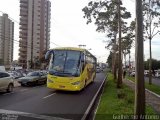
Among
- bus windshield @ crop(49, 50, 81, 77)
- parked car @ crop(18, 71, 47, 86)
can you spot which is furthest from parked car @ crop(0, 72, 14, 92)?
parked car @ crop(18, 71, 47, 86)

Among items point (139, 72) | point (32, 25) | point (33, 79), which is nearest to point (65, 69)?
point (33, 79)

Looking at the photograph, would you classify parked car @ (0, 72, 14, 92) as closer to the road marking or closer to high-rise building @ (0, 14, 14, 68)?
the road marking

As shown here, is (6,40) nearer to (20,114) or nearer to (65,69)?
(65,69)

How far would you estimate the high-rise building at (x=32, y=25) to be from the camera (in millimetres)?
107500

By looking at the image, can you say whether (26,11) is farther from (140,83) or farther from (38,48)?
(140,83)

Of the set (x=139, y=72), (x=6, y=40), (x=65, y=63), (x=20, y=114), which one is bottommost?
(x=20, y=114)

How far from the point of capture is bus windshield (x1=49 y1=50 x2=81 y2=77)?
69.3 feet

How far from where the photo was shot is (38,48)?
116 metres

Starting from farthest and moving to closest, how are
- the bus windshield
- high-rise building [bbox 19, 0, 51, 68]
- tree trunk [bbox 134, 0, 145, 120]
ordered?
high-rise building [bbox 19, 0, 51, 68] < the bus windshield < tree trunk [bbox 134, 0, 145, 120]

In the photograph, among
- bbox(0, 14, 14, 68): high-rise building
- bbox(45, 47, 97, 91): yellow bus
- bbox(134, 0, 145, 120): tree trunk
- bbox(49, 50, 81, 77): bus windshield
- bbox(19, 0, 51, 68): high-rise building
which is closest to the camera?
bbox(134, 0, 145, 120): tree trunk

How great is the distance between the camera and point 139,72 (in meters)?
9.34

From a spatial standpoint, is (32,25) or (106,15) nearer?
(106,15)

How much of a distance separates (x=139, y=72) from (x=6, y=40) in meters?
98.7

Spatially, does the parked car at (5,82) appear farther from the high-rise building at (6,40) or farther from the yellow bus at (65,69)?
the high-rise building at (6,40)
